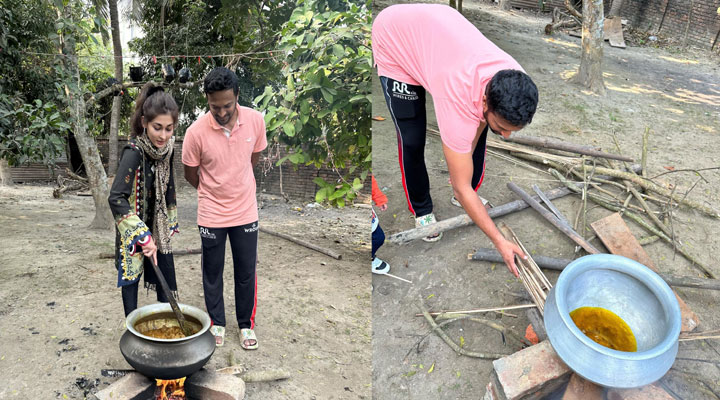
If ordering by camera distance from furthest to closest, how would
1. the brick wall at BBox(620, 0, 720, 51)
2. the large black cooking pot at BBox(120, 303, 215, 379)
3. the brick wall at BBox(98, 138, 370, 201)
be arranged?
the brick wall at BBox(620, 0, 720, 51), the brick wall at BBox(98, 138, 370, 201), the large black cooking pot at BBox(120, 303, 215, 379)

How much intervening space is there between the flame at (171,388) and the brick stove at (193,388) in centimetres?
4

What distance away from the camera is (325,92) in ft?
11.0

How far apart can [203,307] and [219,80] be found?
4.74 feet

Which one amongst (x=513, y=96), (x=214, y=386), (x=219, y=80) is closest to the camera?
(x=513, y=96)

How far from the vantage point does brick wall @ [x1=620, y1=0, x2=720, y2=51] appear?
9.65 m

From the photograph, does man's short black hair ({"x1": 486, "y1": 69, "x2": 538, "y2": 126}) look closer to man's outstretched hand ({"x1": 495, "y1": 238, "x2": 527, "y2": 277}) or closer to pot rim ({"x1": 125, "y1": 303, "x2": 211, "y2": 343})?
man's outstretched hand ({"x1": 495, "y1": 238, "x2": 527, "y2": 277})

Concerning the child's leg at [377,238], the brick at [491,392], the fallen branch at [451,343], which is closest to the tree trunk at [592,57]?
the child's leg at [377,238]

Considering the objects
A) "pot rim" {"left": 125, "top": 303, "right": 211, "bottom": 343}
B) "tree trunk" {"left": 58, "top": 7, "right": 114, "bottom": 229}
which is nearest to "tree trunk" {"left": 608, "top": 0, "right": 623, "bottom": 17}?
"tree trunk" {"left": 58, "top": 7, "right": 114, "bottom": 229}

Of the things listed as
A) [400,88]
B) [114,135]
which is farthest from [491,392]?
[114,135]

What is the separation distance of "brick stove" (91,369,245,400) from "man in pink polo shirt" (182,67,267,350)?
0.34m

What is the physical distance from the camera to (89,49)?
4.02 m

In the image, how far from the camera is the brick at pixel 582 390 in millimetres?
2092

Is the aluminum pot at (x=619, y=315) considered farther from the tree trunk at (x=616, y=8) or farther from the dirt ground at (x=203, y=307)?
the tree trunk at (x=616, y=8)

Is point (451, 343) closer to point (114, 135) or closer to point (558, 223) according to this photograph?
point (558, 223)
